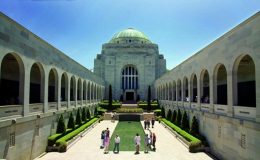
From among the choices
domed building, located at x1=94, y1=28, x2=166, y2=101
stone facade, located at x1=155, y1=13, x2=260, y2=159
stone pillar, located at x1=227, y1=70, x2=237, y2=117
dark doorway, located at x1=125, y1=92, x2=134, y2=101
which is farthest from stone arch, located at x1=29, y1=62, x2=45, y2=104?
dark doorway, located at x1=125, y1=92, x2=134, y2=101

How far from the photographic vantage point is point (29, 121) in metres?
15.5

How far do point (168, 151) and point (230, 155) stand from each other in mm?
5185

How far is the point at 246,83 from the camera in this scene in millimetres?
19297

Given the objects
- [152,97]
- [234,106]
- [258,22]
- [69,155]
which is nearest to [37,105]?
[69,155]

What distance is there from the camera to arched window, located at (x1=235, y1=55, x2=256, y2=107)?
18.2m

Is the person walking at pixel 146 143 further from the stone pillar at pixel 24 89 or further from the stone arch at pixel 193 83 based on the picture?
the stone pillar at pixel 24 89

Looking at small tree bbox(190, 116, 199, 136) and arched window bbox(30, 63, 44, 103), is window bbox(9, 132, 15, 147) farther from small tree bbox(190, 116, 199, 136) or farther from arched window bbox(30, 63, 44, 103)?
small tree bbox(190, 116, 199, 136)

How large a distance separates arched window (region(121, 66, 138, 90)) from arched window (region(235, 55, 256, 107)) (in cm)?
4550

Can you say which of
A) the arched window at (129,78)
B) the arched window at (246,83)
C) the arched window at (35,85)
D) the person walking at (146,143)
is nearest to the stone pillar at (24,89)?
the arched window at (35,85)

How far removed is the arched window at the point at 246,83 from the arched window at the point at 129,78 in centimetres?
4550

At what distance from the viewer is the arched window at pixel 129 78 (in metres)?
65.4

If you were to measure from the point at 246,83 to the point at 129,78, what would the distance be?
47810 mm

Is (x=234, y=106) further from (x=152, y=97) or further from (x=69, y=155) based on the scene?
(x=152, y=97)

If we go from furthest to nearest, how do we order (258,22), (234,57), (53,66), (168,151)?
(53,66) → (168,151) → (234,57) → (258,22)
